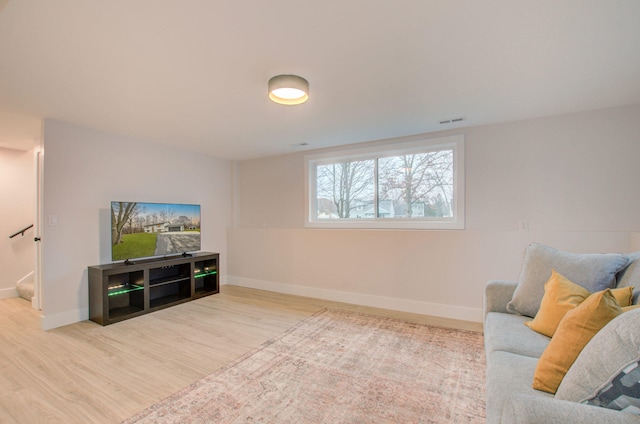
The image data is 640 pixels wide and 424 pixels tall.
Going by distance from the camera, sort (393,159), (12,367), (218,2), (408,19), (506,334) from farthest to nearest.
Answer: (393,159)
(12,367)
(506,334)
(408,19)
(218,2)

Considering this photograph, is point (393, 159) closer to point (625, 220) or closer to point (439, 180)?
point (439, 180)

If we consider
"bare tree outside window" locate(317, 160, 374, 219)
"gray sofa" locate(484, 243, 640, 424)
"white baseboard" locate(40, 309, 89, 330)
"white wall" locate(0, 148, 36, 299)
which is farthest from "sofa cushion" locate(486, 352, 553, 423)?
"white wall" locate(0, 148, 36, 299)

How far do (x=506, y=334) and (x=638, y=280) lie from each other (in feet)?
2.53

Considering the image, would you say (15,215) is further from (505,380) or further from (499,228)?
(499,228)

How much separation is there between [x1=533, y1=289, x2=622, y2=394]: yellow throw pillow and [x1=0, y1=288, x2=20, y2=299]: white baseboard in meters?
6.37

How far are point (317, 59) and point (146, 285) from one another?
3.41m

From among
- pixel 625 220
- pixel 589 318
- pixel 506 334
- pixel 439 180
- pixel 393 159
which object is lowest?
pixel 506 334

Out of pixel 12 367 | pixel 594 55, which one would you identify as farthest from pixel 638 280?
pixel 12 367

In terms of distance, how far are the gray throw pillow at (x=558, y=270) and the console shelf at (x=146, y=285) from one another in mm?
3951

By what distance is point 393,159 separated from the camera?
→ 412 cm

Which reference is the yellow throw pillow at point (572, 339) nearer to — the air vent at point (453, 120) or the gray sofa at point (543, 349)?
the gray sofa at point (543, 349)

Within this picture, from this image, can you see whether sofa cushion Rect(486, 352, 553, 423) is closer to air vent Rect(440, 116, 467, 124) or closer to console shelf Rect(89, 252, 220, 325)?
air vent Rect(440, 116, 467, 124)

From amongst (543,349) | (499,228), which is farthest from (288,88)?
(499,228)

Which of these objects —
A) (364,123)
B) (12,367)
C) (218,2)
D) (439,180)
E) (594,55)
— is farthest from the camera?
(439,180)
